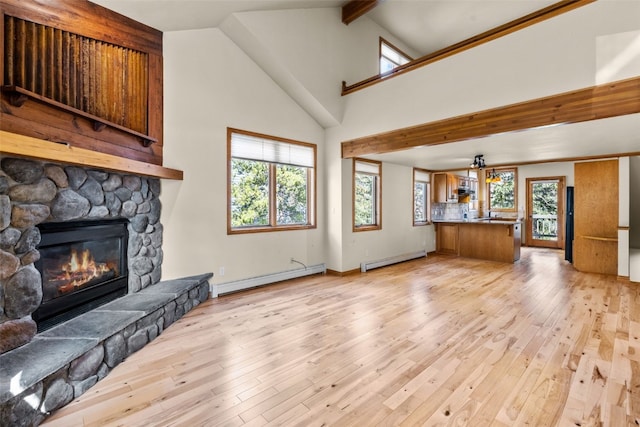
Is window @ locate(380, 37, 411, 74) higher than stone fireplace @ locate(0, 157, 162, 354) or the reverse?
higher

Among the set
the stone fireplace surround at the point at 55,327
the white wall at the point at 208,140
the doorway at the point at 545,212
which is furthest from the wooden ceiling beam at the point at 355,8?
the doorway at the point at 545,212

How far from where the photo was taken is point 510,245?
671 cm

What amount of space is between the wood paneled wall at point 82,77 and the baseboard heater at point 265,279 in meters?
1.94

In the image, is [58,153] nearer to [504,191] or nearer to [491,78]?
[491,78]

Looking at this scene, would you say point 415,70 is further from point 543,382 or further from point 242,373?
point 242,373

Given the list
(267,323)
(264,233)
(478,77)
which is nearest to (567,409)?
(267,323)

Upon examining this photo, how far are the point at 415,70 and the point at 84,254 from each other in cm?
466

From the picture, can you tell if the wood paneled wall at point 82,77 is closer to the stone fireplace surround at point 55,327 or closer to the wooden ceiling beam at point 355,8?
the stone fireplace surround at point 55,327

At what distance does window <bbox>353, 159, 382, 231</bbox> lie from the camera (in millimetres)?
5910

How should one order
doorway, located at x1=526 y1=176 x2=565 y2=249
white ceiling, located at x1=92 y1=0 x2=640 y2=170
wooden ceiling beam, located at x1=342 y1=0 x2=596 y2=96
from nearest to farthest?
wooden ceiling beam, located at x1=342 y1=0 x2=596 y2=96 < white ceiling, located at x1=92 y1=0 x2=640 y2=170 < doorway, located at x1=526 y1=176 x2=565 y2=249

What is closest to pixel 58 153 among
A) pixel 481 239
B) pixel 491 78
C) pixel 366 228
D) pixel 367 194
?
pixel 491 78

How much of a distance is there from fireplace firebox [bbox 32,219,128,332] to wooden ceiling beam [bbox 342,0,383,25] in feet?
16.3

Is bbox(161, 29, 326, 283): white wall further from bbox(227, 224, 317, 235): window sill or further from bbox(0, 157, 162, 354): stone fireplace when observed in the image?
bbox(0, 157, 162, 354): stone fireplace

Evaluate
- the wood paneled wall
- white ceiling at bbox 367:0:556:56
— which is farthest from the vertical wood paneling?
white ceiling at bbox 367:0:556:56
